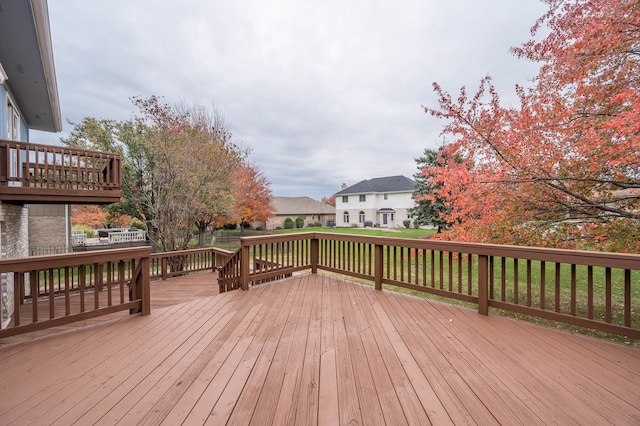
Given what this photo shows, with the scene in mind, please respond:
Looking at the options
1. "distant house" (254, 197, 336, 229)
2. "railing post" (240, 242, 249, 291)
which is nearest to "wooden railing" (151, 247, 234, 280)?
"railing post" (240, 242, 249, 291)

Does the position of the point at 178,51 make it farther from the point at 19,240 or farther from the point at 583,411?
the point at 583,411

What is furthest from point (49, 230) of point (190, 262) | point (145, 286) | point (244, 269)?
point (244, 269)

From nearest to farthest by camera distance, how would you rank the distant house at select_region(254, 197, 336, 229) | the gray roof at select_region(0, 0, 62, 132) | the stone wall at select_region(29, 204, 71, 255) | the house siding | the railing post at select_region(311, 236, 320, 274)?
1. the gray roof at select_region(0, 0, 62, 132)
2. the railing post at select_region(311, 236, 320, 274)
3. the stone wall at select_region(29, 204, 71, 255)
4. the house siding
5. the distant house at select_region(254, 197, 336, 229)

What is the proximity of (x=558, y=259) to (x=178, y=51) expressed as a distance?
10.7m

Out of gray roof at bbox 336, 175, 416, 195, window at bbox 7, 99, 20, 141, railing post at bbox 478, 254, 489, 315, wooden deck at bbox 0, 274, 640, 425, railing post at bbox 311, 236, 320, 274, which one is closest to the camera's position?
wooden deck at bbox 0, 274, 640, 425

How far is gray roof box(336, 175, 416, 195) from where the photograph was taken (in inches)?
1136

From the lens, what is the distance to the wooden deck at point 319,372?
158 cm

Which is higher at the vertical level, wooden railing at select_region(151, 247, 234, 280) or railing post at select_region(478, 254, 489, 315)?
railing post at select_region(478, 254, 489, 315)

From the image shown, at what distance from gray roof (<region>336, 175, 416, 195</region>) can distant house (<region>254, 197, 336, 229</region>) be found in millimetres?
5316

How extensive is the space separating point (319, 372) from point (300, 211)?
3215 centimetres

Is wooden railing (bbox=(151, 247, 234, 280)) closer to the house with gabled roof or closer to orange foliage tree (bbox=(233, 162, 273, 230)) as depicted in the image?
the house with gabled roof

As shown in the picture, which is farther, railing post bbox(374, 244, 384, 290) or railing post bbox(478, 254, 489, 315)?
railing post bbox(374, 244, 384, 290)

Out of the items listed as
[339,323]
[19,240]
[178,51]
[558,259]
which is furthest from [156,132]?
[558,259]

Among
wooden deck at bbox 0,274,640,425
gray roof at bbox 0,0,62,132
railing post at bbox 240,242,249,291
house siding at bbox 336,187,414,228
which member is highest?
gray roof at bbox 0,0,62,132
